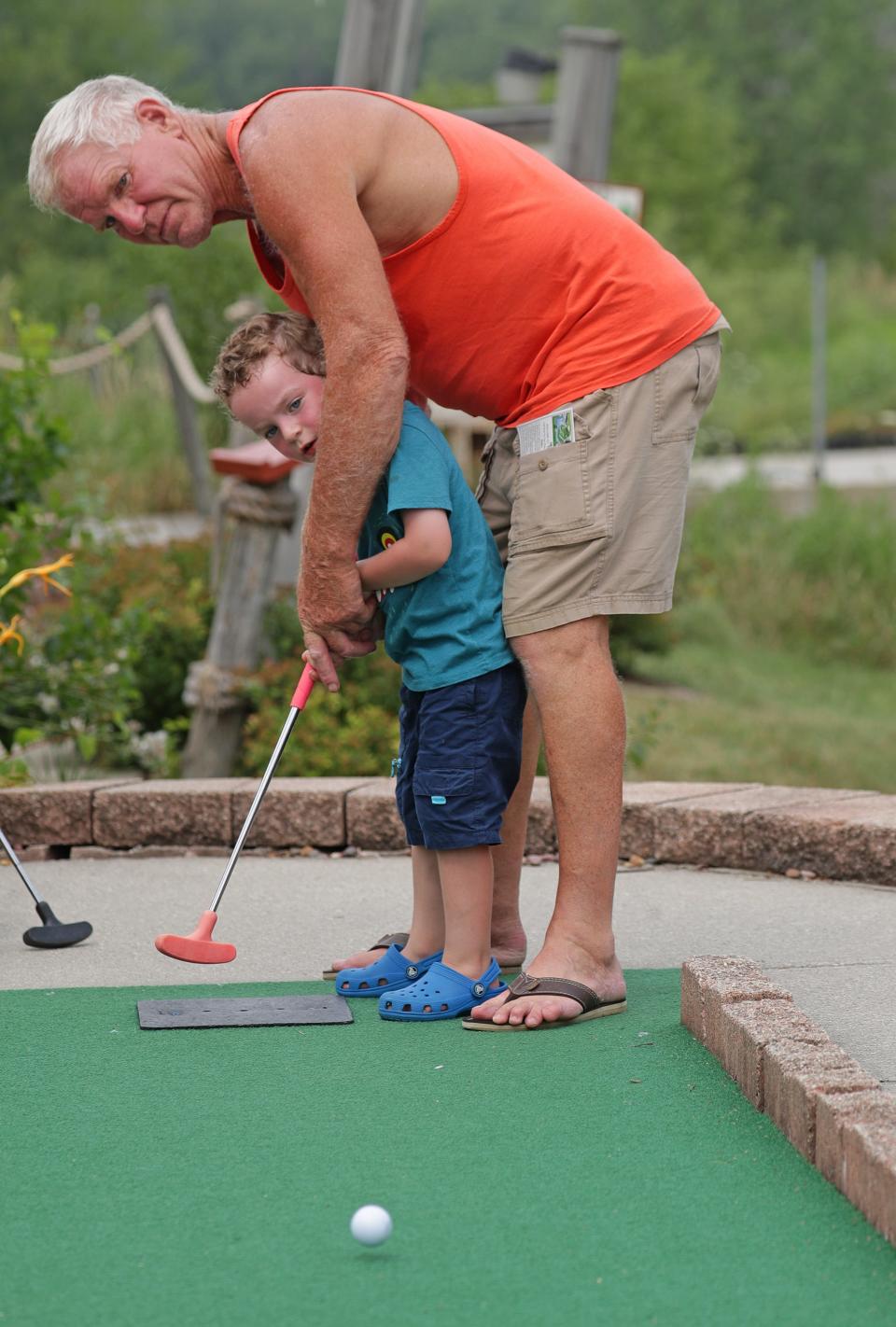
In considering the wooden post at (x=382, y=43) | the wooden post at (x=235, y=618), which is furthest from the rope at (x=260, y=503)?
the wooden post at (x=382, y=43)

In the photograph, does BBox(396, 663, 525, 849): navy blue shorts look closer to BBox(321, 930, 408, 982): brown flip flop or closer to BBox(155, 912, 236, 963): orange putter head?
BBox(321, 930, 408, 982): brown flip flop

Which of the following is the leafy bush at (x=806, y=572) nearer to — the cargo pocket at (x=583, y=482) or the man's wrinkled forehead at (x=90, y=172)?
the cargo pocket at (x=583, y=482)

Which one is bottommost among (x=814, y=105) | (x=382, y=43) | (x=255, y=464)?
(x=255, y=464)

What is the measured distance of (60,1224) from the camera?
2.00 m

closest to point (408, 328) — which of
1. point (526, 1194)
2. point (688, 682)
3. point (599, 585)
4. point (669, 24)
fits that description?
point (599, 585)

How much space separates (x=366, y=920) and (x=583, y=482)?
116cm

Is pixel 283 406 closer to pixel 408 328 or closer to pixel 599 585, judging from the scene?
pixel 408 328

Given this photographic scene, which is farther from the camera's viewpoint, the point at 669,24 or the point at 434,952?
the point at 669,24

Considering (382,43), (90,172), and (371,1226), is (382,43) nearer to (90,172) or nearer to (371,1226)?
(90,172)

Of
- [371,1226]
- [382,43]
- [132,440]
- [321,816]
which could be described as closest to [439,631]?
[371,1226]

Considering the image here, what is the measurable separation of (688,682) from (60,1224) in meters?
6.60

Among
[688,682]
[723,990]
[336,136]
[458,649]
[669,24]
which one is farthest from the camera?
[669,24]

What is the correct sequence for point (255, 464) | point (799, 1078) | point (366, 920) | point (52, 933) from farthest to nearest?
point (255, 464) → point (366, 920) → point (52, 933) → point (799, 1078)

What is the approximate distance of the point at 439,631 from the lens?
9.64 ft
